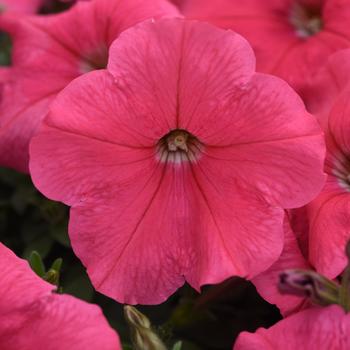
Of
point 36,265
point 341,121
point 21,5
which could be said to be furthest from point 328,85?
point 21,5

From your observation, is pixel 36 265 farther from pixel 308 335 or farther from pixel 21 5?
pixel 21 5

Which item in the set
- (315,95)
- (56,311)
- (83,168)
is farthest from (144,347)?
(315,95)

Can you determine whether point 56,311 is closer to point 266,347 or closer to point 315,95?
point 266,347

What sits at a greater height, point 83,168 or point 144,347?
point 83,168

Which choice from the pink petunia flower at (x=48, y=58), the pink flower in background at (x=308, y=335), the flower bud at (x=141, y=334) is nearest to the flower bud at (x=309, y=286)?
A: the pink flower in background at (x=308, y=335)

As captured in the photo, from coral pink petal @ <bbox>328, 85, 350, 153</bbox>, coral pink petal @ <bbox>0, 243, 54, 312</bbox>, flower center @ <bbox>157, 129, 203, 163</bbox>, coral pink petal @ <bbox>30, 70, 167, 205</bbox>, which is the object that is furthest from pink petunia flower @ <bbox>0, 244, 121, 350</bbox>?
coral pink petal @ <bbox>328, 85, 350, 153</bbox>

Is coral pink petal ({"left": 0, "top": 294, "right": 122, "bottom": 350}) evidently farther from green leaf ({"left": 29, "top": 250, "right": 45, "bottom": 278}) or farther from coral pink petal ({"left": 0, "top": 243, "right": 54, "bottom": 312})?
green leaf ({"left": 29, "top": 250, "right": 45, "bottom": 278})

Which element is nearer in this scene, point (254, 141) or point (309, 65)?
point (254, 141)

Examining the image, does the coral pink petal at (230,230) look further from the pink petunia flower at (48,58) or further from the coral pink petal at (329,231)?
the pink petunia flower at (48,58)
